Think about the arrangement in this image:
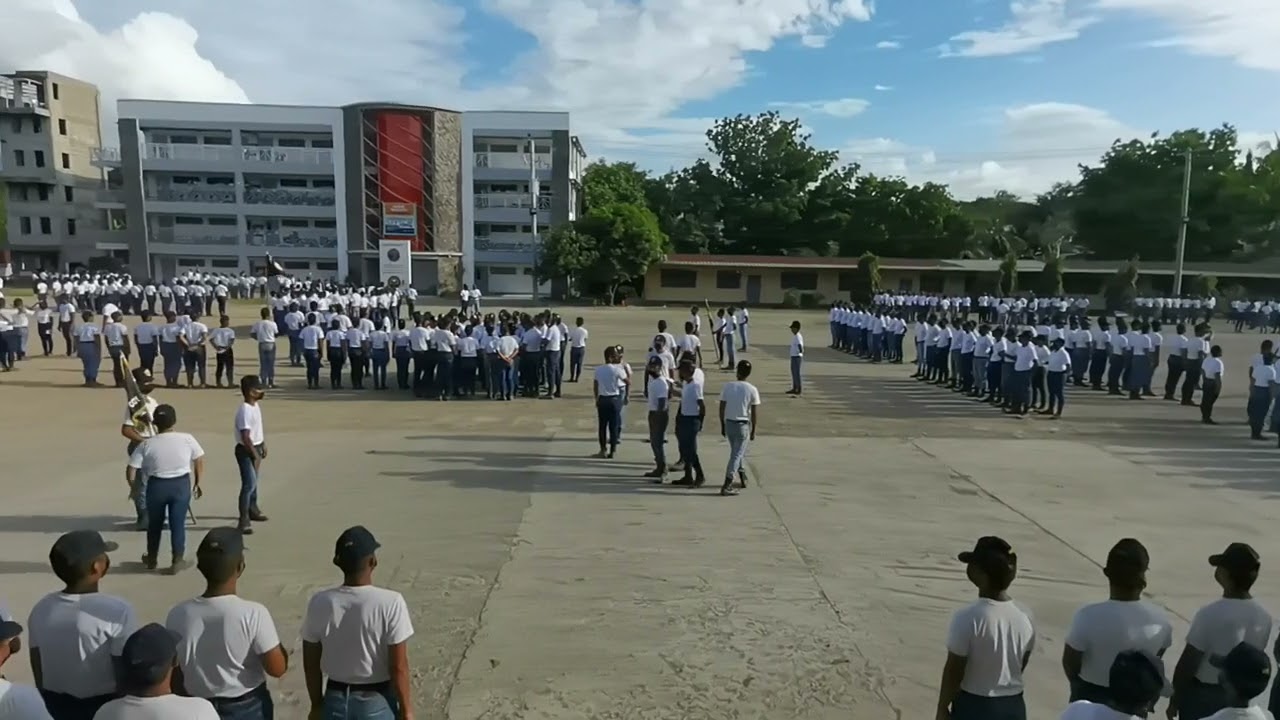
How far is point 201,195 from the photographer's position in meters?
53.9

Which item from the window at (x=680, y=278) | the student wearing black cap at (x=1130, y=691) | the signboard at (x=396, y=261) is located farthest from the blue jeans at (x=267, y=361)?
the window at (x=680, y=278)

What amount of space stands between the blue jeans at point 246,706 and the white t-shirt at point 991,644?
2984 millimetres

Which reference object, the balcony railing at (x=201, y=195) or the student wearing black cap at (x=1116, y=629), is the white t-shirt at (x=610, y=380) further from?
the balcony railing at (x=201, y=195)

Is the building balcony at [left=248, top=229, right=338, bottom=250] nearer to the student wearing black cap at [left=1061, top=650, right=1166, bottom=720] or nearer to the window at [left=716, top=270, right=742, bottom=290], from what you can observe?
the window at [left=716, top=270, right=742, bottom=290]

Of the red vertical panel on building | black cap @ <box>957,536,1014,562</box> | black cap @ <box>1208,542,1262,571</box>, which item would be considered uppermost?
the red vertical panel on building

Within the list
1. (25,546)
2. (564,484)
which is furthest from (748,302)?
(25,546)

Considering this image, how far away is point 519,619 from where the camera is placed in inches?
252

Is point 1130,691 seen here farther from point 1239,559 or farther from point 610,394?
point 610,394

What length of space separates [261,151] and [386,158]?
826cm

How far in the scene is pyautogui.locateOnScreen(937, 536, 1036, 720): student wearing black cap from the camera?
143 inches

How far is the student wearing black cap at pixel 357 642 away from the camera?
365 cm

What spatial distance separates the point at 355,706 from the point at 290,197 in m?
55.7

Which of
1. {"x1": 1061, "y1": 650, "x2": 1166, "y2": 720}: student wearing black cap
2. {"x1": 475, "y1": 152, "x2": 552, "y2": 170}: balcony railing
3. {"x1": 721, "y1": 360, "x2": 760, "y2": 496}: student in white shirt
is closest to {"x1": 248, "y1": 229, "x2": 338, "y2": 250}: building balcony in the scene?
{"x1": 475, "y1": 152, "x2": 552, "y2": 170}: balcony railing

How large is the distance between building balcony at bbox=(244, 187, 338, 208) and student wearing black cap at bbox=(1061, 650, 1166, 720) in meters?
56.2
